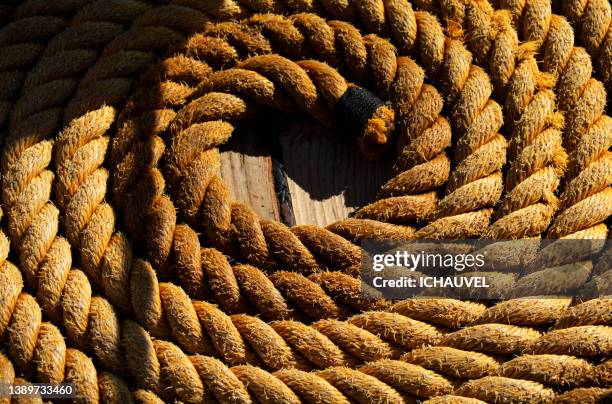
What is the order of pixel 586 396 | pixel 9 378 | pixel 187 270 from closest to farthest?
1. pixel 586 396
2. pixel 9 378
3. pixel 187 270

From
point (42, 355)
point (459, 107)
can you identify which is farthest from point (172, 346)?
point (459, 107)

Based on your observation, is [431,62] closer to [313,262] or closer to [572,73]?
[572,73]

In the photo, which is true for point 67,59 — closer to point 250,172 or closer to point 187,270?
point 250,172

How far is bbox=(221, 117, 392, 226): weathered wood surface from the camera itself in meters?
2.32

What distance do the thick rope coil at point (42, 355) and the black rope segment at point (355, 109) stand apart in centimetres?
81

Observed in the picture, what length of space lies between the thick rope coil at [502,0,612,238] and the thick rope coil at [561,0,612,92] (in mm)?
25

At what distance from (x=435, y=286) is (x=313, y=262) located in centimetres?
Result: 28

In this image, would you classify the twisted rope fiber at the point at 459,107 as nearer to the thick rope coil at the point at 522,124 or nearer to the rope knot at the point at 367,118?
the thick rope coil at the point at 522,124

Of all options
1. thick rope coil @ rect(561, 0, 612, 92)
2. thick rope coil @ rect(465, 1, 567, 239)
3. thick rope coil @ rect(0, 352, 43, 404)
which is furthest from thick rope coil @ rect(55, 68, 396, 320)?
thick rope coil @ rect(561, 0, 612, 92)

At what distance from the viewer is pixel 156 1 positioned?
7.84 ft

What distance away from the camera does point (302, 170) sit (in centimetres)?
237

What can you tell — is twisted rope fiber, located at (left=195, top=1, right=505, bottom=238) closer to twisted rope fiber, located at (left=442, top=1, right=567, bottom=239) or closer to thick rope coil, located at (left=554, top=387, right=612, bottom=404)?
twisted rope fiber, located at (left=442, top=1, right=567, bottom=239)

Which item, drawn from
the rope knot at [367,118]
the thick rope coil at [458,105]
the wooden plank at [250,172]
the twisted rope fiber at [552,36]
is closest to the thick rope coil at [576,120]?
the twisted rope fiber at [552,36]

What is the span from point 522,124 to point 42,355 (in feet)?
3.97
